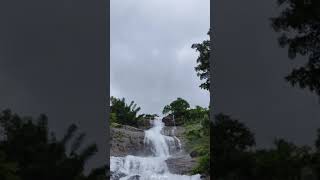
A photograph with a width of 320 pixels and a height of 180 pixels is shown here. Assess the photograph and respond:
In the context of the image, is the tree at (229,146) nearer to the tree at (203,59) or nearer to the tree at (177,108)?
the tree at (203,59)

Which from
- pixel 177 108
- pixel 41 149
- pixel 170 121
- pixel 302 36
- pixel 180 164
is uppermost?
pixel 302 36

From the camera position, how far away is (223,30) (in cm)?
681

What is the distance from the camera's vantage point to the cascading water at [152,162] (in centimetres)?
1087

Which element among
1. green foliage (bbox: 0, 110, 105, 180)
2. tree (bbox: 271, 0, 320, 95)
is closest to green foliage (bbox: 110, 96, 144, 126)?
green foliage (bbox: 0, 110, 105, 180)

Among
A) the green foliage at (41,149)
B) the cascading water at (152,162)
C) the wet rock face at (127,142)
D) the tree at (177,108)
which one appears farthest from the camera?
the tree at (177,108)

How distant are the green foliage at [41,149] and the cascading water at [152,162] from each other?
2842 mm

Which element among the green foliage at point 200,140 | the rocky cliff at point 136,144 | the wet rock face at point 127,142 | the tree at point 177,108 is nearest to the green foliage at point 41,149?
the green foliage at point 200,140

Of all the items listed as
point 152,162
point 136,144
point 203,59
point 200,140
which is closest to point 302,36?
point 203,59

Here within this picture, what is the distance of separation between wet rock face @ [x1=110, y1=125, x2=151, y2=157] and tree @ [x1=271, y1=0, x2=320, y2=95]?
6.33 meters

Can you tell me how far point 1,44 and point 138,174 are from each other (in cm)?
510

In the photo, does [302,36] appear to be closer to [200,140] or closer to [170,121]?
[200,140]

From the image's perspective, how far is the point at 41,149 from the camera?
21.9 feet

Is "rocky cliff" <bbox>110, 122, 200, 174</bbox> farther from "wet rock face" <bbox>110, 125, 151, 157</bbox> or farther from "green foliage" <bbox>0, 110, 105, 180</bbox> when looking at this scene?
"green foliage" <bbox>0, 110, 105, 180</bbox>

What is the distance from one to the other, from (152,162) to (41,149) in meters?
6.06
